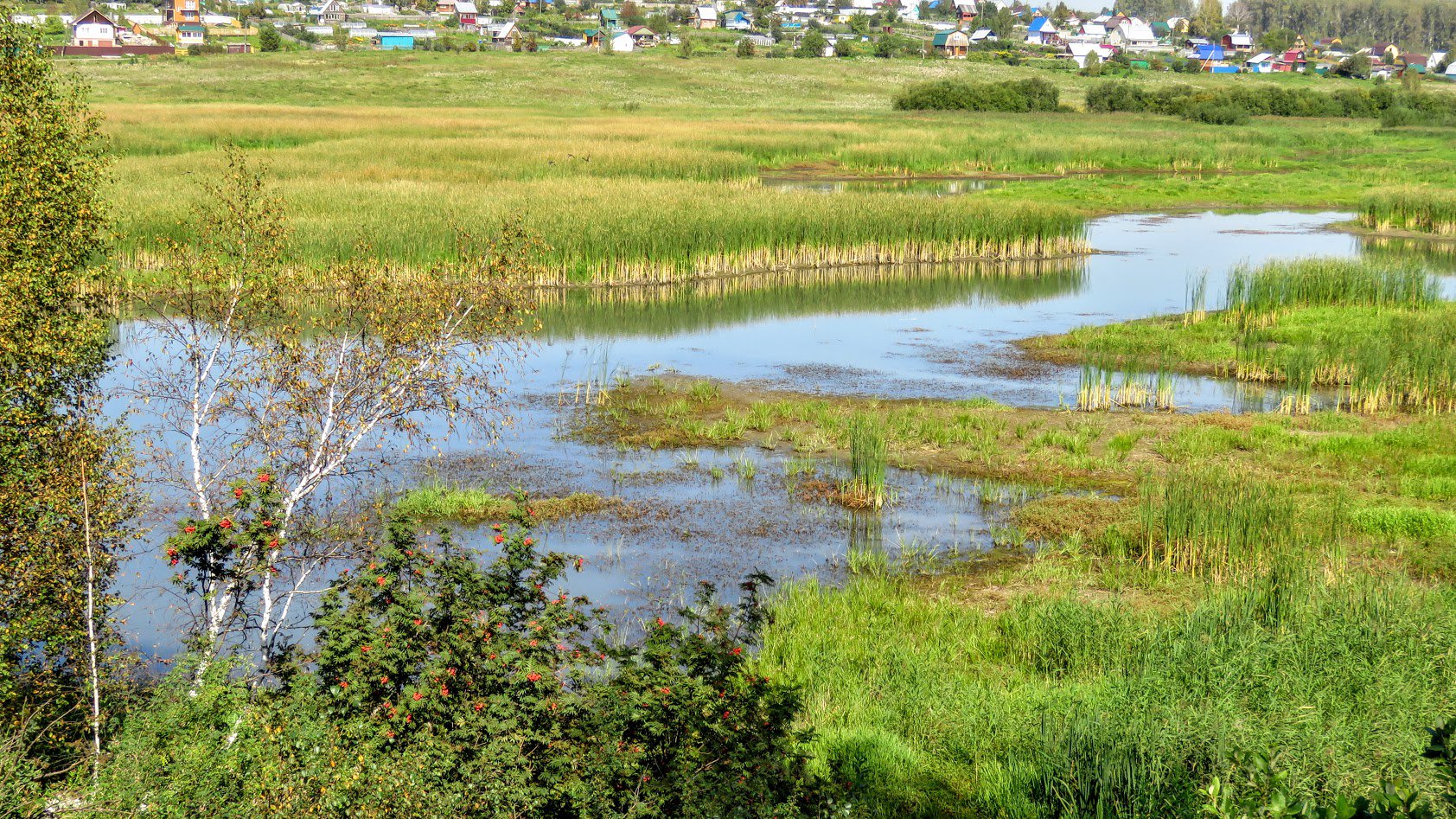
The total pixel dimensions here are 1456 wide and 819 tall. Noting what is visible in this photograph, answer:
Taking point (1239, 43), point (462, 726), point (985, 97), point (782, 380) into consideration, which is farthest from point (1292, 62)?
point (462, 726)

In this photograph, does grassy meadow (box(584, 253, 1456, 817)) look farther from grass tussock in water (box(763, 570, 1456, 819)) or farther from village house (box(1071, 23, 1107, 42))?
village house (box(1071, 23, 1107, 42))

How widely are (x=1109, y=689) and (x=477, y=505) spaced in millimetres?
7100

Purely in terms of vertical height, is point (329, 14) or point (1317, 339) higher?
point (329, 14)

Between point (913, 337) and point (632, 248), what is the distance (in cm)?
696

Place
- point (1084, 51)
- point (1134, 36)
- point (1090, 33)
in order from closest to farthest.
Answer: point (1084, 51), point (1134, 36), point (1090, 33)

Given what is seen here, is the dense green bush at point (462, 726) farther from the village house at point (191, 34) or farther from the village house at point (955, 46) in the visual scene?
the village house at point (955, 46)

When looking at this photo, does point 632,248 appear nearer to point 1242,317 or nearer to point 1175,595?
point 1242,317

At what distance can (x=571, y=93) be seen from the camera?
85188 mm

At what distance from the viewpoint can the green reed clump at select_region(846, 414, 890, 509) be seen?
13750 millimetres

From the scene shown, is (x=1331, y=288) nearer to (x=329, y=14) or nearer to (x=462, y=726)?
(x=462, y=726)

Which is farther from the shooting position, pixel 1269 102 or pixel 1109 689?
pixel 1269 102

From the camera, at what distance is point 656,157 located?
42.4 metres

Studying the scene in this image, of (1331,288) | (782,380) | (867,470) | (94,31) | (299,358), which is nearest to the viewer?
(299,358)

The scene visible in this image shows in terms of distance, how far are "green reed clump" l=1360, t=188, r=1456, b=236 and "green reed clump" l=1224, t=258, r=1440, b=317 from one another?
14850mm
